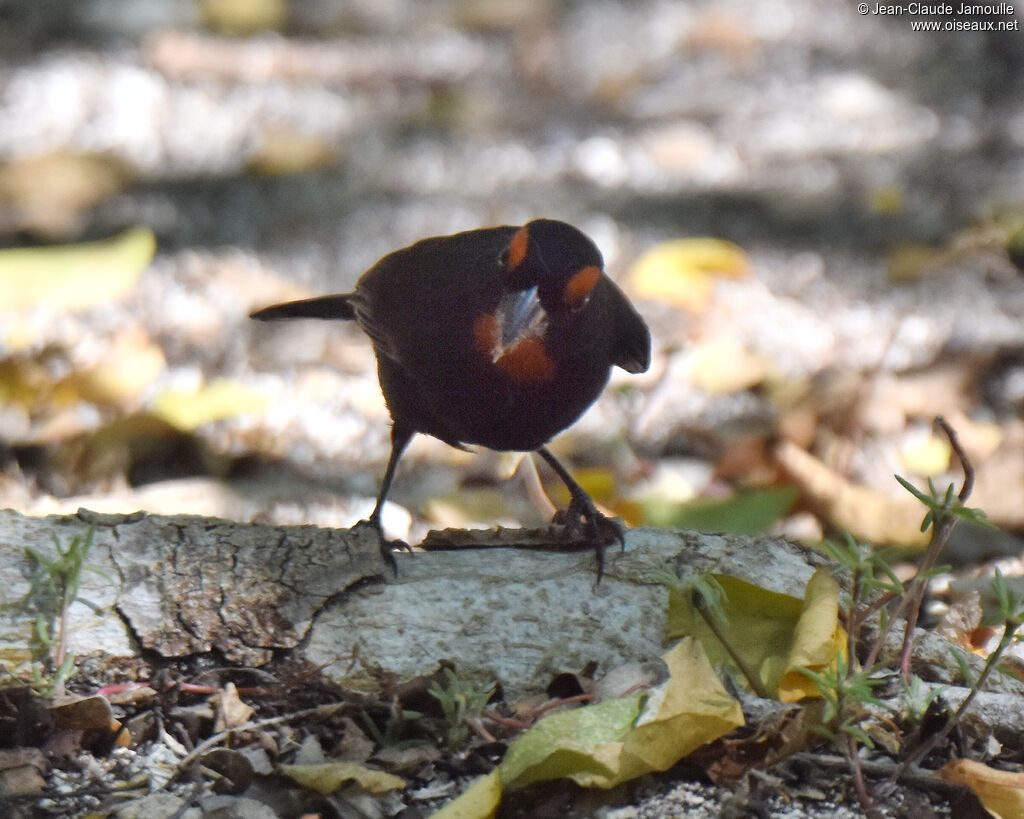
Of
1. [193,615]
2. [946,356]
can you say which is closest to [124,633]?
[193,615]

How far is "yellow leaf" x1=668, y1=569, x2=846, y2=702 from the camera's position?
6.95ft

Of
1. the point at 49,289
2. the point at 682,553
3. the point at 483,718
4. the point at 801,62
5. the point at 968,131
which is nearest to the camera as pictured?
the point at 483,718

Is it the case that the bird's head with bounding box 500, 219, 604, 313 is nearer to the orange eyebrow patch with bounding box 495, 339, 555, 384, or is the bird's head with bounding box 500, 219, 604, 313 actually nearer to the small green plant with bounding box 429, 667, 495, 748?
the orange eyebrow patch with bounding box 495, 339, 555, 384

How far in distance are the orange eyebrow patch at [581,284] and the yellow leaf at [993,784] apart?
121cm

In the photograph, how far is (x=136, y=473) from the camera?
3.80m

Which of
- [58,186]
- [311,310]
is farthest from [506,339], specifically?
[58,186]

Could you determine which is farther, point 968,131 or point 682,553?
point 968,131

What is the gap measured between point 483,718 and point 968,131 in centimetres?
525

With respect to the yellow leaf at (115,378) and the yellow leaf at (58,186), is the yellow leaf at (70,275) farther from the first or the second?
the yellow leaf at (58,186)

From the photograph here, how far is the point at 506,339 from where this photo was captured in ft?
8.94

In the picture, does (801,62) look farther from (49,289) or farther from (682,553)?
(682,553)

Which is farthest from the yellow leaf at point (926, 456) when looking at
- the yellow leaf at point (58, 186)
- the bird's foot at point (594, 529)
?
the yellow leaf at point (58, 186)

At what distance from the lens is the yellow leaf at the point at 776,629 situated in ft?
6.95

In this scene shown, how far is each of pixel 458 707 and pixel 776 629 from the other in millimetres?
573
